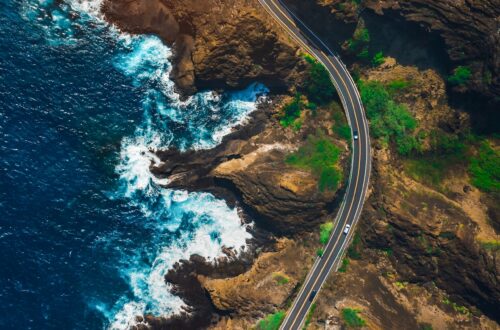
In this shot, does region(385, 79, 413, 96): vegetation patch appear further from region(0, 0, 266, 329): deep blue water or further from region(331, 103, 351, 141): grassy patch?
region(0, 0, 266, 329): deep blue water

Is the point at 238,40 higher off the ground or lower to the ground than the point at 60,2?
lower

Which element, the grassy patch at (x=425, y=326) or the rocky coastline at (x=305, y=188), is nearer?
the grassy patch at (x=425, y=326)

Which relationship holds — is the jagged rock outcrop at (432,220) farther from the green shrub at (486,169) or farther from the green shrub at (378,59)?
the green shrub at (486,169)

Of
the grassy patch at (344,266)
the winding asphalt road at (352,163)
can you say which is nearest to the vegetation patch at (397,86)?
the winding asphalt road at (352,163)

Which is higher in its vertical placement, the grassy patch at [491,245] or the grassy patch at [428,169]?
the grassy patch at [428,169]

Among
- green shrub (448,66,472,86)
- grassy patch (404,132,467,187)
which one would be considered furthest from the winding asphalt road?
green shrub (448,66,472,86)

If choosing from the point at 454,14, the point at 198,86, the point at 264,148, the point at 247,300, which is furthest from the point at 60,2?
the point at 454,14

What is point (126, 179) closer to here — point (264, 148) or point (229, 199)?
point (229, 199)
